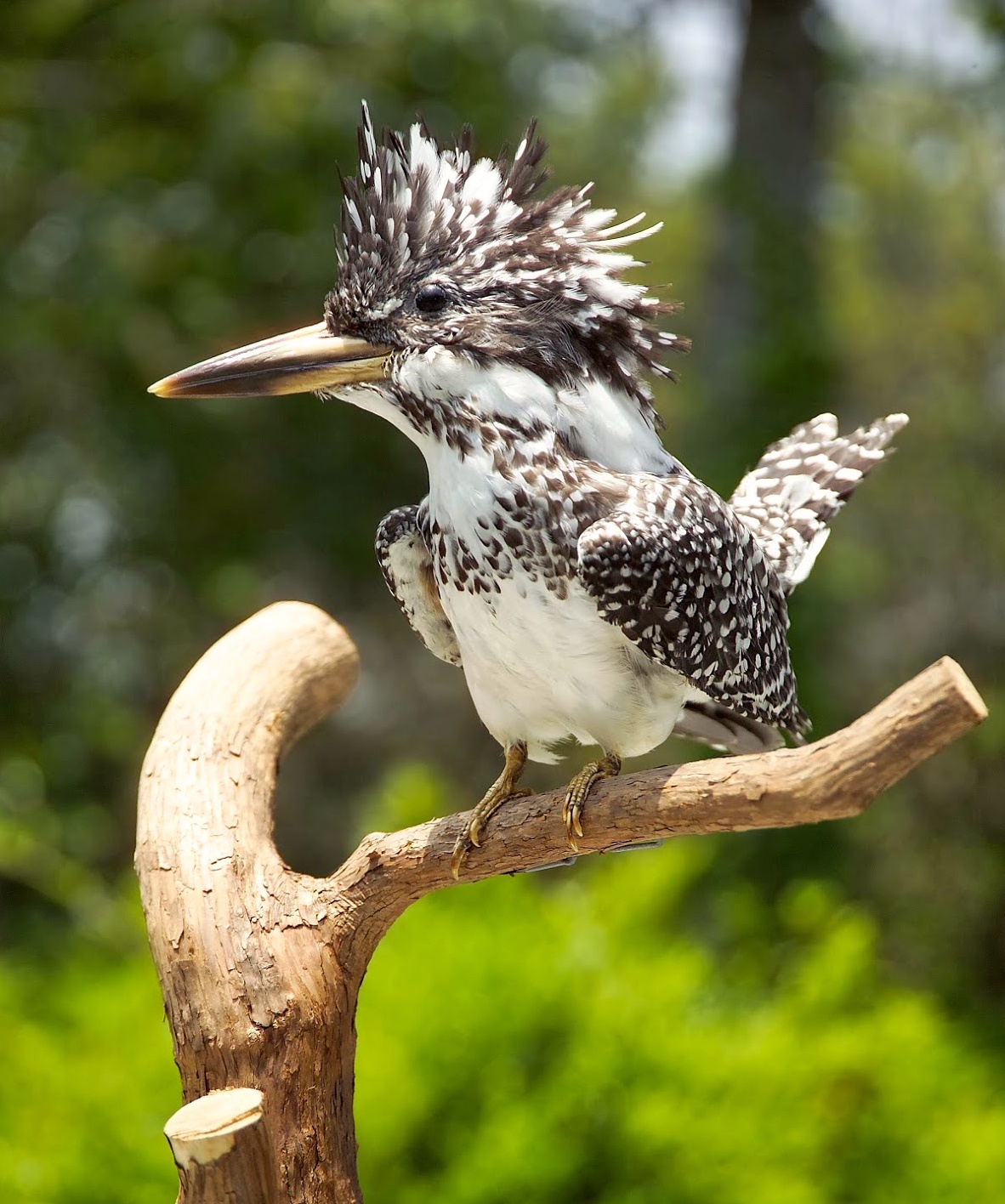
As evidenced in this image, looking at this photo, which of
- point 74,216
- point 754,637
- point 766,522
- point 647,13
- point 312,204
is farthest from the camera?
point 647,13

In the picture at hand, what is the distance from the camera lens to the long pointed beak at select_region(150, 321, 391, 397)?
1802 millimetres

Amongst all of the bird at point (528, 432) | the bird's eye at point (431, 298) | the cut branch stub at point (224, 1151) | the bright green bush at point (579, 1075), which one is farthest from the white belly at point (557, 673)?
the bright green bush at point (579, 1075)

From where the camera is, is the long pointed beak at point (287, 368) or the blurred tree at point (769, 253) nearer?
the long pointed beak at point (287, 368)

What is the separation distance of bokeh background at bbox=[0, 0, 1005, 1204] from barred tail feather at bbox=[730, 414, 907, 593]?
1.29 metres

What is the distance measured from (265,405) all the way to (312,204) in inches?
30.3

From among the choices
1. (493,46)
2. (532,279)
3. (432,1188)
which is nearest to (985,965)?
(432,1188)

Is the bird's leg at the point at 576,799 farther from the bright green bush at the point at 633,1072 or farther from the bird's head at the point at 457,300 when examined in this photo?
the bright green bush at the point at 633,1072

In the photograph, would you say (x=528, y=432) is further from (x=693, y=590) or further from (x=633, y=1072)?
(x=633, y=1072)

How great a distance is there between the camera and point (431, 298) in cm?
177

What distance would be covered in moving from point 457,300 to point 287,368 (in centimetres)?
27

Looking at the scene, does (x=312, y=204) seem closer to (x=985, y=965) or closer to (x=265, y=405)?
(x=265, y=405)

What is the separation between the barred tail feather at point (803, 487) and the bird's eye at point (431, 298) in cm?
84

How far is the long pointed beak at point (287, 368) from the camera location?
1802mm

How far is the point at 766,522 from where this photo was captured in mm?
2379
